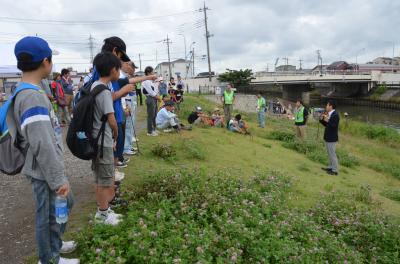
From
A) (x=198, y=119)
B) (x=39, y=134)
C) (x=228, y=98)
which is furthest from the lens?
(x=228, y=98)

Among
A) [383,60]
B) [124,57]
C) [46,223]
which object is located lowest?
[46,223]

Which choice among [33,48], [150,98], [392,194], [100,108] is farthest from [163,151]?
[392,194]

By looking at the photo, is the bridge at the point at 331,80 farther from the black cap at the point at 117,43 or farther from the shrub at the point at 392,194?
the black cap at the point at 117,43

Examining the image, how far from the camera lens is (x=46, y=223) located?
112 inches

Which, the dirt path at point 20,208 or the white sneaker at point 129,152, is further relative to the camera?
the white sneaker at point 129,152

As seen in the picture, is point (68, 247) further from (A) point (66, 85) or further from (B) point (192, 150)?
(A) point (66, 85)

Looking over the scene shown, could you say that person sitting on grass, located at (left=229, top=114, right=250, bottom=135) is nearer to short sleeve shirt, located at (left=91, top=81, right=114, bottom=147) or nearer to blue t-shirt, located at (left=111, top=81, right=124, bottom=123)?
blue t-shirt, located at (left=111, top=81, right=124, bottom=123)

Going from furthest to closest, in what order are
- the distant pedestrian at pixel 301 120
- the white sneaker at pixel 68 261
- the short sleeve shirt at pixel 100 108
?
the distant pedestrian at pixel 301 120, the short sleeve shirt at pixel 100 108, the white sneaker at pixel 68 261

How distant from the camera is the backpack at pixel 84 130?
3508mm

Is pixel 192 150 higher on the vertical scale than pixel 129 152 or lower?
lower

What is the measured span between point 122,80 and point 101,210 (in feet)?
6.21

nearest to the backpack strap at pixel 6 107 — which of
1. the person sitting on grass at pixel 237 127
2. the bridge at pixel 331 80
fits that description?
the person sitting on grass at pixel 237 127

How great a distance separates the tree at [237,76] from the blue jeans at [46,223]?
156 ft

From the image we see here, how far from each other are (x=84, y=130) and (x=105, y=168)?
50 cm
